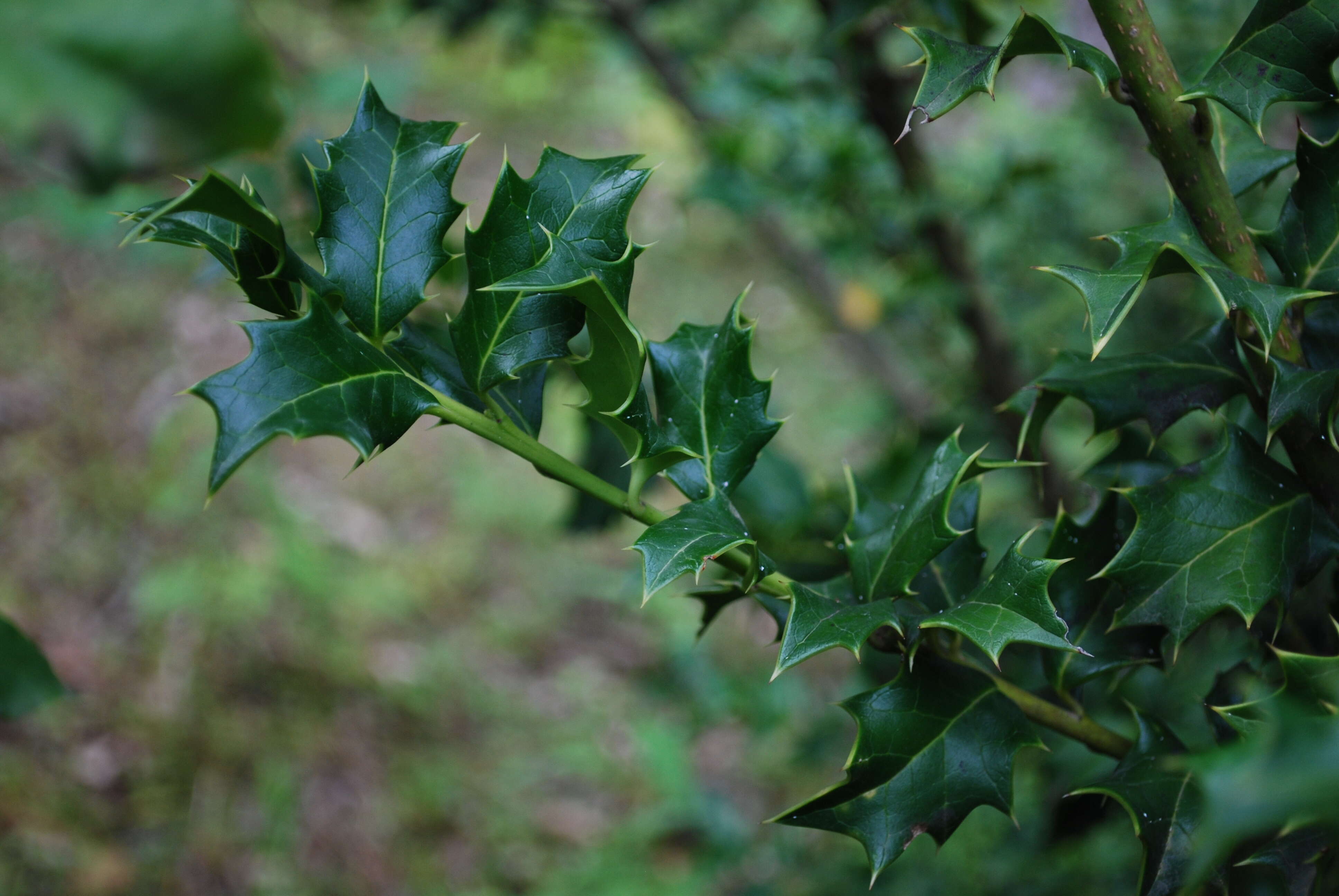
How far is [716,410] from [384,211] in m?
0.25

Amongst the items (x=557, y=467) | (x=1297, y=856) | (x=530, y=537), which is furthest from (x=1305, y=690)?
(x=530, y=537)

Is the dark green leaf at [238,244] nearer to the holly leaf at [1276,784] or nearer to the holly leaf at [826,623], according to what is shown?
the holly leaf at [826,623]

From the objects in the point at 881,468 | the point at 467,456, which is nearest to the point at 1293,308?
the point at 881,468

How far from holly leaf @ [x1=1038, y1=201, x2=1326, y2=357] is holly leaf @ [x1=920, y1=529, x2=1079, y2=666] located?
13 cm

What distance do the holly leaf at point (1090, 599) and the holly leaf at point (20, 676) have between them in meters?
0.74

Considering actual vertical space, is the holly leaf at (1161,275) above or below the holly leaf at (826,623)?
above

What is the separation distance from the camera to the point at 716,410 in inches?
25.4

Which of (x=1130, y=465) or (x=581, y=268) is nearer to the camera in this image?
(x=581, y=268)

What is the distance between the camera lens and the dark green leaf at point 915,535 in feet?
1.94

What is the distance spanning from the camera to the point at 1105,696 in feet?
3.00

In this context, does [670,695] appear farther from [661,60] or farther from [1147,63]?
[1147,63]

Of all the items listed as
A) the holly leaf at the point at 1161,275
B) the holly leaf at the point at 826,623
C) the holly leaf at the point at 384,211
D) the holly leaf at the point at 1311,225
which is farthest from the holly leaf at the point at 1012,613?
the holly leaf at the point at 384,211

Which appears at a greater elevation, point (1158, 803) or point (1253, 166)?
point (1253, 166)

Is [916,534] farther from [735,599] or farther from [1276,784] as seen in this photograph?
[1276,784]
